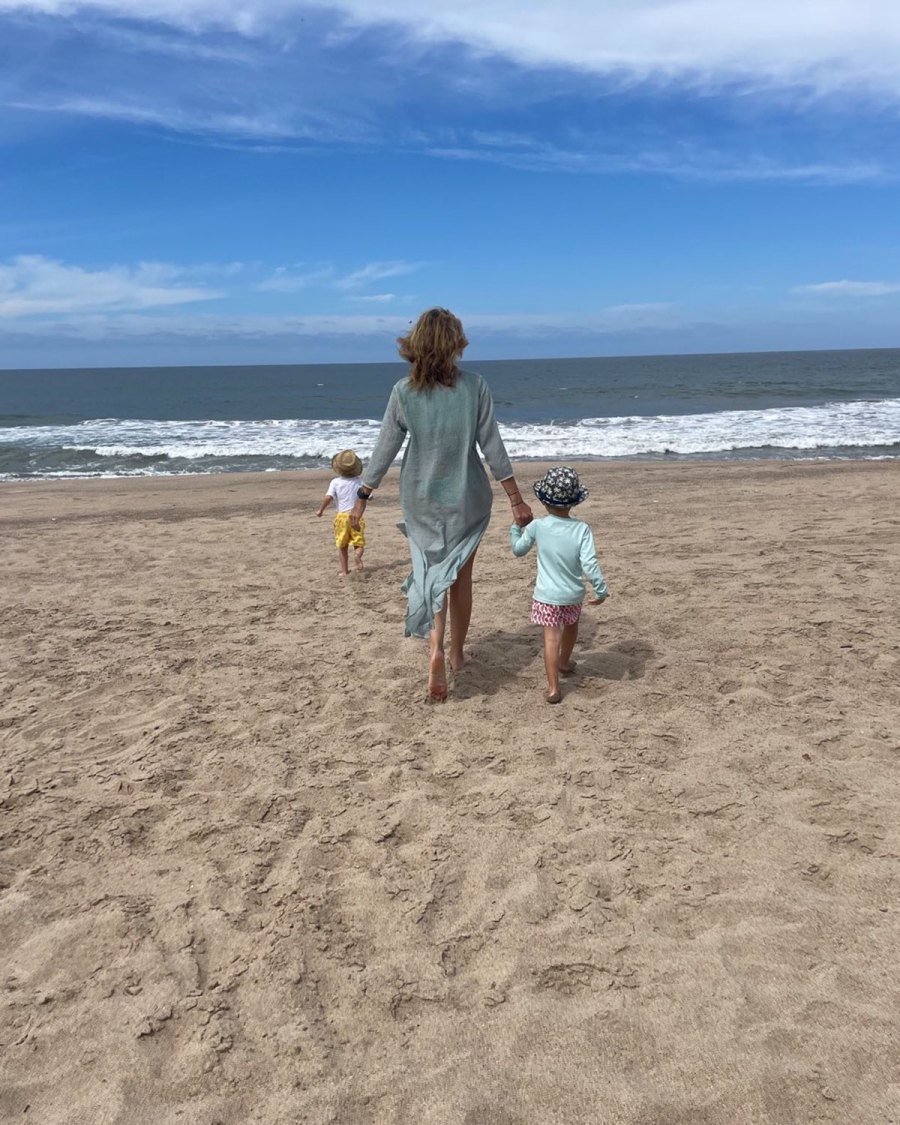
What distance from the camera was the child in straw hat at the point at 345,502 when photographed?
6.85 metres

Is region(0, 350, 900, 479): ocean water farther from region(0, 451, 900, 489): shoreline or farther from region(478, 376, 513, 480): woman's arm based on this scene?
region(478, 376, 513, 480): woman's arm

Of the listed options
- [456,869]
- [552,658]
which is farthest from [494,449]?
[456,869]

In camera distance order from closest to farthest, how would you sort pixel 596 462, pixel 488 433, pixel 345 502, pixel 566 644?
pixel 488 433
pixel 566 644
pixel 345 502
pixel 596 462

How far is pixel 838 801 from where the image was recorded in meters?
3.21

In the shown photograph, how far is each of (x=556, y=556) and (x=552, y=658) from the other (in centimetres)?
52

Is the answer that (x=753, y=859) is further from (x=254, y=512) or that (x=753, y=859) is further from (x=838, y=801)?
(x=254, y=512)

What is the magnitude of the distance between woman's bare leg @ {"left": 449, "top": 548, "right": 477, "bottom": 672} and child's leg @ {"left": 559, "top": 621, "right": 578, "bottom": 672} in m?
0.52

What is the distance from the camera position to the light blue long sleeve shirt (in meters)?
4.10

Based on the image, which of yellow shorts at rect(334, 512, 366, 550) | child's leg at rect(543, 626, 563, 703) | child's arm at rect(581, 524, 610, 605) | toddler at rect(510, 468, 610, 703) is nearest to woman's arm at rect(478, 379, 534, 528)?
toddler at rect(510, 468, 610, 703)

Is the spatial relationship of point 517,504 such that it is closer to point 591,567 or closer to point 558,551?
point 558,551

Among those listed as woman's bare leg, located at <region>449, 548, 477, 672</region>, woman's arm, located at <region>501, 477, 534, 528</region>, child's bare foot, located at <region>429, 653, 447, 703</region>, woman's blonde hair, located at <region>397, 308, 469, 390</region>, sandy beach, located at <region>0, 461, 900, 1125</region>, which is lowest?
sandy beach, located at <region>0, 461, 900, 1125</region>

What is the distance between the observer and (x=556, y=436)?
23203 millimetres

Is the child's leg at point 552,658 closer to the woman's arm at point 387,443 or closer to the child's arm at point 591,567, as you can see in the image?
the child's arm at point 591,567

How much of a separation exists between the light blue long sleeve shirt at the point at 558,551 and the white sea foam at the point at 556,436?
15239 mm
